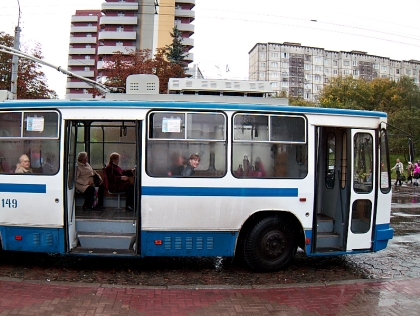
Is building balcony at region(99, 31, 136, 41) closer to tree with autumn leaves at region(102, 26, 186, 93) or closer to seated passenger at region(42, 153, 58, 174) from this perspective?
tree with autumn leaves at region(102, 26, 186, 93)

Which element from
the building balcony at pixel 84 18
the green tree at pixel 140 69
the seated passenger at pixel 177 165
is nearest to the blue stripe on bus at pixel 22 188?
the seated passenger at pixel 177 165

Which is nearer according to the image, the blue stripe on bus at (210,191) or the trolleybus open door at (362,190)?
the blue stripe on bus at (210,191)

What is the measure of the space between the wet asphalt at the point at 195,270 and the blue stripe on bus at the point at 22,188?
1.35 metres

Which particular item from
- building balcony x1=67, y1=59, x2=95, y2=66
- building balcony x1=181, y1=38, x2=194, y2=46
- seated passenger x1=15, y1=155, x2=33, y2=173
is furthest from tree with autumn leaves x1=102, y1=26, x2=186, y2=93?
building balcony x1=67, y1=59, x2=95, y2=66

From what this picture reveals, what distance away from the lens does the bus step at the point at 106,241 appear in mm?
6543

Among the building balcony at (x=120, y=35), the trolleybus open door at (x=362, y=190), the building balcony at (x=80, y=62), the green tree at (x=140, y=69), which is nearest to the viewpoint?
the trolleybus open door at (x=362, y=190)

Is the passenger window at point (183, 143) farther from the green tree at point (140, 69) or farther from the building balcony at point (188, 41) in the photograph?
the building balcony at point (188, 41)

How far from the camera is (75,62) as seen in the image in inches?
3410

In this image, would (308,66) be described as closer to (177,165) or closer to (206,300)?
(177,165)

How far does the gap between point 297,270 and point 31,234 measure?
15.2ft

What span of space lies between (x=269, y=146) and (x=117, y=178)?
3.37 meters

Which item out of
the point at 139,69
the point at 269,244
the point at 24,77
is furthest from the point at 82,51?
the point at 269,244

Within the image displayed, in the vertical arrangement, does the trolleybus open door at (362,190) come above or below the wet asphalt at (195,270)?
above

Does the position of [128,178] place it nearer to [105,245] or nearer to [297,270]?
[105,245]
